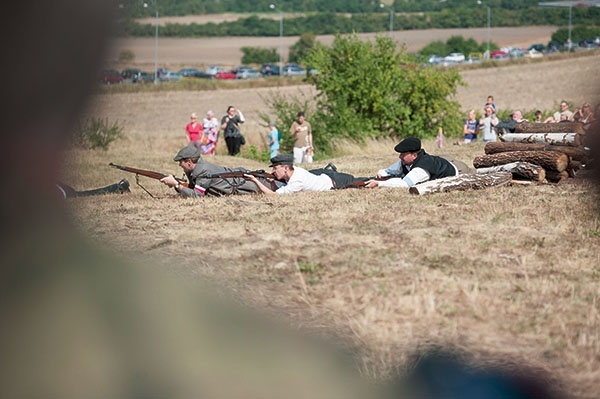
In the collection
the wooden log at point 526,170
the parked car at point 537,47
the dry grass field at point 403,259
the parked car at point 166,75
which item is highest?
the parked car at point 537,47

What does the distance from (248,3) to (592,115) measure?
61.8m

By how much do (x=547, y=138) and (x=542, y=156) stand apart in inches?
73.8

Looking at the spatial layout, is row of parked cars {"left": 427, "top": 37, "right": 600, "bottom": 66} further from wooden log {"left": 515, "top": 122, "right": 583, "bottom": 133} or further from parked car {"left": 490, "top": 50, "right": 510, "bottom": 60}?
wooden log {"left": 515, "top": 122, "right": 583, "bottom": 133}

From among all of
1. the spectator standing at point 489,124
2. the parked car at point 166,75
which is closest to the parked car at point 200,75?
the parked car at point 166,75

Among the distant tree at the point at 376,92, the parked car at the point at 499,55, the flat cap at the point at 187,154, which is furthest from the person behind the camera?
the parked car at the point at 499,55

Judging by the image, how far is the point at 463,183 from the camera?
1112 centimetres

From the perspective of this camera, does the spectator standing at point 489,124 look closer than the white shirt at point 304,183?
No


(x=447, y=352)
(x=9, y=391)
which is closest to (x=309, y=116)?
(x=447, y=352)

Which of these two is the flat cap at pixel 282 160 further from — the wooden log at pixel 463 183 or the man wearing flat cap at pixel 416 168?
the wooden log at pixel 463 183

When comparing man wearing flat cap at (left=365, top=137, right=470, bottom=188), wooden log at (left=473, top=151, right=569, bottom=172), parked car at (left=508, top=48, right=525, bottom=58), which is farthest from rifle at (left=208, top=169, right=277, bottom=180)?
parked car at (left=508, top=48, right=525, bottom=58)

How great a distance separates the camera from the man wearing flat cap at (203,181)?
11711 millimetres

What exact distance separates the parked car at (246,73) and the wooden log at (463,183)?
64455mm

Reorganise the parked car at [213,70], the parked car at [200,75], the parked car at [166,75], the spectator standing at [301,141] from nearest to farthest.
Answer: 1. the spectator standing at [301,141]
2. the parked car at [166,75]
3. the parked car at [200,75]
4. the parked car at [213,70]

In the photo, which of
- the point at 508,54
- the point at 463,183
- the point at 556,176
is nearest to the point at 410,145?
the point at 463,183
